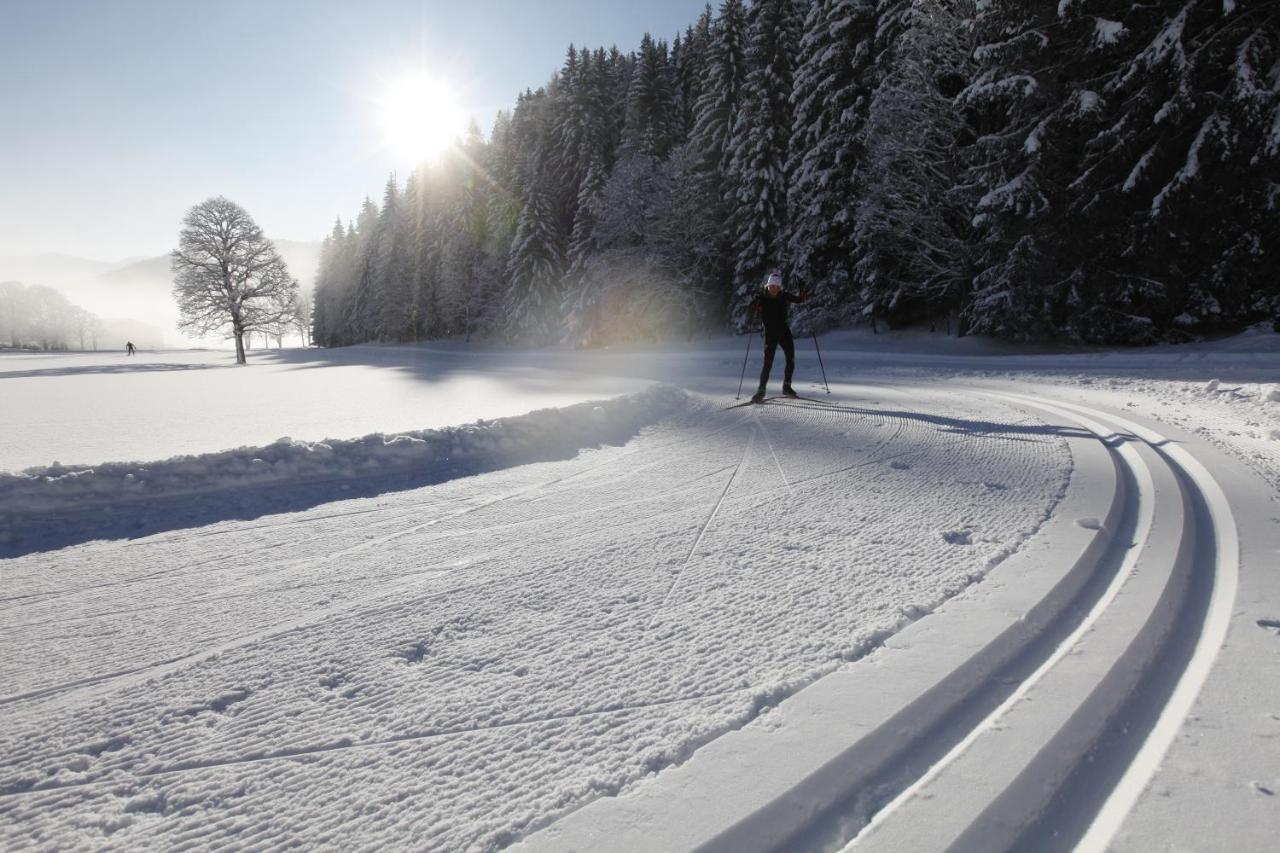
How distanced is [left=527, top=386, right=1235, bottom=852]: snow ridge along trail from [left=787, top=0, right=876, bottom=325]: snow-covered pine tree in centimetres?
2154

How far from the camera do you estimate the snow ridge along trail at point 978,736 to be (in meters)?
1.26

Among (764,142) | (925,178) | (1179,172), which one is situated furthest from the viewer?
(764,142)

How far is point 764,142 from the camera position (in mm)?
26000

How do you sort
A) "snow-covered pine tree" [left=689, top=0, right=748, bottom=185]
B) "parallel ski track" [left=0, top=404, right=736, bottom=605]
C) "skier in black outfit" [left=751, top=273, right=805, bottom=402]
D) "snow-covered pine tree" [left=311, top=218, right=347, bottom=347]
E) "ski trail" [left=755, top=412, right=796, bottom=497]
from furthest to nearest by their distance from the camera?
"snow-covered pine tree" [left=311, top=218, right=347, bottom=347] < "snow-covered pine tree" [left=689, top=0, right=748, bottom=185] < "skier in black outfit" [left=751, top=273, right=805, bottom=402] < "ski trail" [left=755, top=412, right=796, bottom=497] < "parallel ski track" [left=0, top=404, right=736, bottom=605]

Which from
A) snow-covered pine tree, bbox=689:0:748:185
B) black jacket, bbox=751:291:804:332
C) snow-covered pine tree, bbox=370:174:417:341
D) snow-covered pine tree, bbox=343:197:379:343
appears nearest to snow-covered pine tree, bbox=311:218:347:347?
snow-covered pine tree, bbox=343:197:379:343

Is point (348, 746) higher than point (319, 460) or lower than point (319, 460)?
lower

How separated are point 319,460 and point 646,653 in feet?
11.5

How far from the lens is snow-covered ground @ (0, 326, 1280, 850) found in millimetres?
1332

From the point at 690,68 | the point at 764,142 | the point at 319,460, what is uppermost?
the point at 690,68

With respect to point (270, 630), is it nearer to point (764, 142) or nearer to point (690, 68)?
point (764, 142)

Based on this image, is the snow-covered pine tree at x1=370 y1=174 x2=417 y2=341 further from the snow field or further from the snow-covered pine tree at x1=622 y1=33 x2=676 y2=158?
the snow field

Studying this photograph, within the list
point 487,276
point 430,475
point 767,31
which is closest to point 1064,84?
point 767,31

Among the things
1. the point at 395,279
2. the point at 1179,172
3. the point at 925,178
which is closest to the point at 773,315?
the point at 1179,172

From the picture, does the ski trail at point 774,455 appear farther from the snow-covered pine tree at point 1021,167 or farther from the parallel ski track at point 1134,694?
the snow-covered pine tree at point 1021,167
